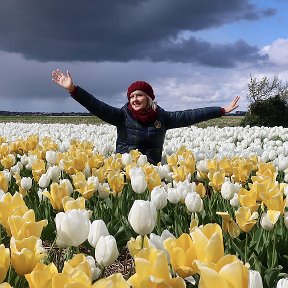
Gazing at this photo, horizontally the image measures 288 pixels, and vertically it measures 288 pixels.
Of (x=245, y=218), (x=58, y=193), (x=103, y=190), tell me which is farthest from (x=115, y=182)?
(x=245, y=218)

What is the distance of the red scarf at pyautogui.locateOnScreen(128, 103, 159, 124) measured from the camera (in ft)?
25.5

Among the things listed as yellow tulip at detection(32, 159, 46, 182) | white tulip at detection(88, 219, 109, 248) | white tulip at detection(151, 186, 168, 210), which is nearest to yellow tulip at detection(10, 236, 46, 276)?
white tulip at detection(88, 219, 109, 248)

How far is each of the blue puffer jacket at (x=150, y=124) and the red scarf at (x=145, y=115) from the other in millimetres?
68

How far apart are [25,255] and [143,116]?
19.2ft

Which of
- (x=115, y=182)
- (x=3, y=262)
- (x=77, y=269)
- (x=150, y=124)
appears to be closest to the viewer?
(x=77, y=269)

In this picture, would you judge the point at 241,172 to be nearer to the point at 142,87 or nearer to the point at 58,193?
the point at 58,193

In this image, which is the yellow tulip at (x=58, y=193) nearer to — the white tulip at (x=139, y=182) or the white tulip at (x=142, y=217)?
the white tulip at (x=139, y=182)

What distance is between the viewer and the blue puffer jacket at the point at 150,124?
7.87 m

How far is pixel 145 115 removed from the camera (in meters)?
7.77

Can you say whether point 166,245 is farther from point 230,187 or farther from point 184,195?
point 230,187

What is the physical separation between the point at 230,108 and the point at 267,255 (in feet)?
16.6

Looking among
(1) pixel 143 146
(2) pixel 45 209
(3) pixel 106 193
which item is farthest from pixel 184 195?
(1) pixel 143 146

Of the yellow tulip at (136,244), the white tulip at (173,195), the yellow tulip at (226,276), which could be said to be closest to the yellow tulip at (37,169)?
the white tulip at (173,195)

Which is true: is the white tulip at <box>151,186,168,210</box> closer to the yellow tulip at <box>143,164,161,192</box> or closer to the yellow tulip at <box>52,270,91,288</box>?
the yellow tulip at <box>143,164,161,192</box>
